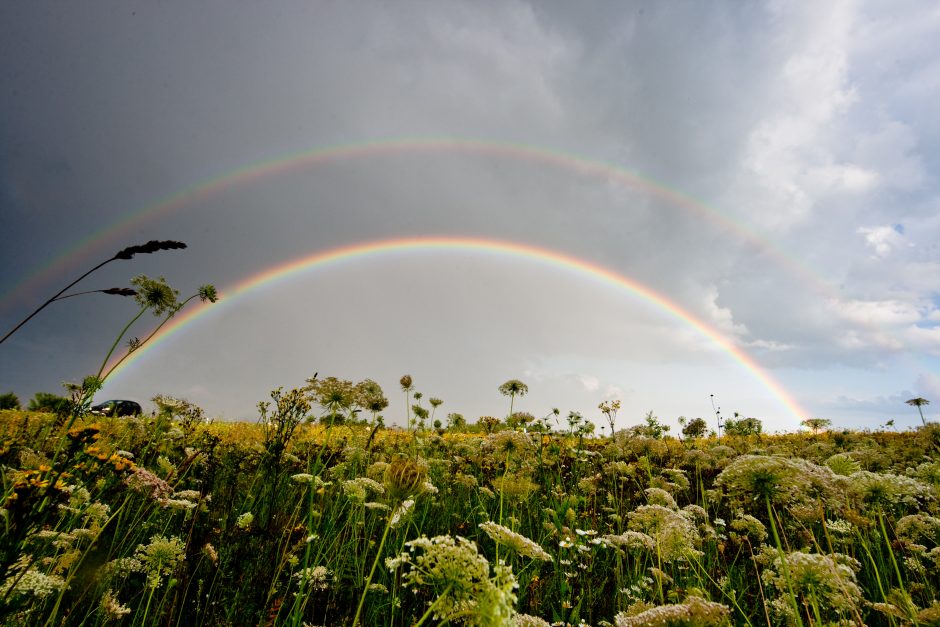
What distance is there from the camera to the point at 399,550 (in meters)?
4.17

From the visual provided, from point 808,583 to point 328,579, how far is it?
368 cm

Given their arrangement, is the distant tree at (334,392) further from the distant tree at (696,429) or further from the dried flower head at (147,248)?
the distant tree at (696,429)

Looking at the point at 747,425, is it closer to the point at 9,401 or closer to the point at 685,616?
the point at 685,616

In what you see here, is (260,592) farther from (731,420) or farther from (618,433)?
(731,420)

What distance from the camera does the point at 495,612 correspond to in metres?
1.44

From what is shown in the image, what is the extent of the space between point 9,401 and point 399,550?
26.5 meters

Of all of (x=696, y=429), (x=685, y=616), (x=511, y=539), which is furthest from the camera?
(x=696, y=429)

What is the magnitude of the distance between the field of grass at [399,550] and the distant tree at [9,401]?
59.8 feet

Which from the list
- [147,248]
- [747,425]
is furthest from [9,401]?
[747,425]

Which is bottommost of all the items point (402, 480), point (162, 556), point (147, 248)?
point (162, 556)

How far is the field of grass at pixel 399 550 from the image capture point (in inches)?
83.4

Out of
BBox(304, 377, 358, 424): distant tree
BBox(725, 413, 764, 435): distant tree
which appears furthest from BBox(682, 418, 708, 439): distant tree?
BBox(304, 377, 358, 424): distant tree

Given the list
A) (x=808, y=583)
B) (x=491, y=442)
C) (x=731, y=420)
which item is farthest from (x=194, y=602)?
(x=731, y=420)

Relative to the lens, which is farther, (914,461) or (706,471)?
(706,471)
